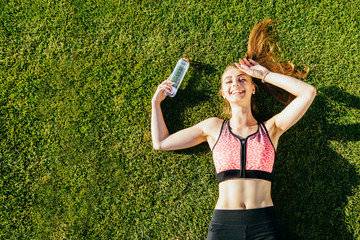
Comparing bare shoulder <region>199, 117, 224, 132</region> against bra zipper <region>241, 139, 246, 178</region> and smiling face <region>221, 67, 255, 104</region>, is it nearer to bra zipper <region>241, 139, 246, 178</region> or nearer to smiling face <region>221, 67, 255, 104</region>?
smiling face <region>221, 67, 255, 104</region>

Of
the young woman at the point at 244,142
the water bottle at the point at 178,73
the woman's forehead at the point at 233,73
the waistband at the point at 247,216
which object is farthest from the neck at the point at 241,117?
the waistband at the point at 247,216

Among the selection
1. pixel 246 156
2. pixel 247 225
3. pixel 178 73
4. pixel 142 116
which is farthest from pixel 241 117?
pixel 142 116

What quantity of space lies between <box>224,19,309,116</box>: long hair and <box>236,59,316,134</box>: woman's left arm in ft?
0.97

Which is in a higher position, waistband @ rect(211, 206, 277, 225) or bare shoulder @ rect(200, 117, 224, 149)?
bare shoulder @ rect(200, 117, 224, 149)

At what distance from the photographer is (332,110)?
398 cm

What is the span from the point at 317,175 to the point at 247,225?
144 centimetres

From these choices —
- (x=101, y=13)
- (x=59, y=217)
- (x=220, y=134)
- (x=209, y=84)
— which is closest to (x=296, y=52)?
(x=209, y=84)

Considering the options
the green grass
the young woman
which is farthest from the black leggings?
the green grass

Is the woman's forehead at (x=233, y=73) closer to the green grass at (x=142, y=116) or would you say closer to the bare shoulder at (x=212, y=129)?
the green grass at (x=142, y=116)

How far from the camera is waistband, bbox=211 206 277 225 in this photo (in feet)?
10.5

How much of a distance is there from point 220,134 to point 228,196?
0.79 m

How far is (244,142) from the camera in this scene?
134 inches

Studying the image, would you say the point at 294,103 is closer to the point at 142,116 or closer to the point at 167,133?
the point at 167,133

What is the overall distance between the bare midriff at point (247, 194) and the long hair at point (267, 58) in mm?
1098
